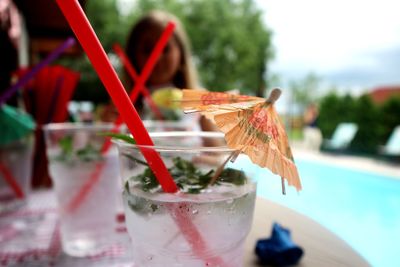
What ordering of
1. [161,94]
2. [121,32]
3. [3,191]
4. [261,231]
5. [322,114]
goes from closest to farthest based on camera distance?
[261,231] → [3,191] → [161,94] → [322,114] → [121,32]

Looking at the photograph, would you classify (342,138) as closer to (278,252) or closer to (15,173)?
(15,173)

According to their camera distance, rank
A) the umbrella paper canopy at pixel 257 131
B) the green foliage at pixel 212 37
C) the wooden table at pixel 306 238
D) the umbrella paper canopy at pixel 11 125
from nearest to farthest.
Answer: the umbrella paper canopy at pixel 257 131, the wooden table at pixel 306 238, the umbrella paper canopy at pixel 11 125, the green foliage at pixel 212 37

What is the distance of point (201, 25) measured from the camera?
1184 cm

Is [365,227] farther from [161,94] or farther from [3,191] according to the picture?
[3,191]

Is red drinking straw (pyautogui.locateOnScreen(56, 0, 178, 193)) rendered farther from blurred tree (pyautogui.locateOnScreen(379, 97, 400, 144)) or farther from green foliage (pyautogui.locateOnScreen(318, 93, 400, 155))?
blurred tree (pyautogui.locateOnScreen(379, 97, 400, 144))

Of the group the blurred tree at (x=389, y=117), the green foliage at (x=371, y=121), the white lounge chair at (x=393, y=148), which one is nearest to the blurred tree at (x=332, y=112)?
the green foliage at (x=371, y=121)

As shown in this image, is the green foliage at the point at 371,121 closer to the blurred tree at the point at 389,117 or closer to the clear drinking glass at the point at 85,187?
the blurred tree at the point at 389,117

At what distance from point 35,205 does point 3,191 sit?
0.25 feet

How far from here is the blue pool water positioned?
1.20 m

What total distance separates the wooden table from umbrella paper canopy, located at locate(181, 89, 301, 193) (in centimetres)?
11

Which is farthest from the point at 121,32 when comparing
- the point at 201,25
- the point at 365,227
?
the point at 365,227

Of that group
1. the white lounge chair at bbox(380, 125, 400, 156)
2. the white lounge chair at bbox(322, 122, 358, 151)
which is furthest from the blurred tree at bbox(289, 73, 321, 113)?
the white lounge chair at bbox(380, 125, 400, 156)

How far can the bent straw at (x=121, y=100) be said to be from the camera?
28 centimetres

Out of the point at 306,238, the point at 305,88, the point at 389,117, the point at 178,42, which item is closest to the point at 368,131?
the point at 389,117
